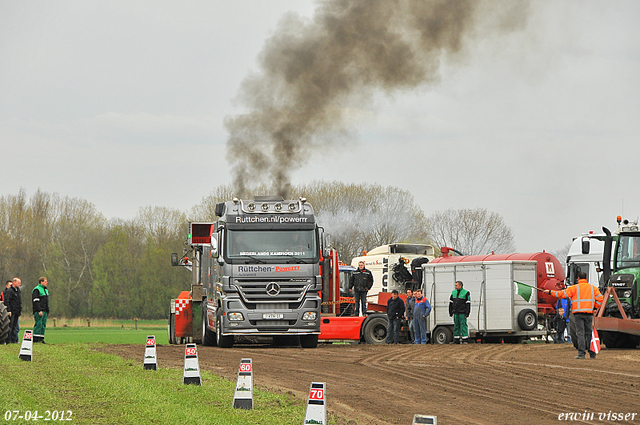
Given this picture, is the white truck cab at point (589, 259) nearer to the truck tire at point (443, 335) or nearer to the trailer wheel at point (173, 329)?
the truck tire at point (443, 335)

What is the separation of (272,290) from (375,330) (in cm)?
606

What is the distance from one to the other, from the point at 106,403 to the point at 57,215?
7826cm

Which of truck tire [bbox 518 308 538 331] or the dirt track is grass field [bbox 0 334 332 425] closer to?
the dirt track

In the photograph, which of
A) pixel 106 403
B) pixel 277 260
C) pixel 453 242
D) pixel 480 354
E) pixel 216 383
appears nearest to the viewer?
pixel 106 403

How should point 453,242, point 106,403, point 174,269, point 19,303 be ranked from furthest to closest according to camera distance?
point 174,269 < point 453,242 < point 19,303 < point 106,403

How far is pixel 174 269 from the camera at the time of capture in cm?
7931

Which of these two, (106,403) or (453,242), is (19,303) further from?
(453,242)

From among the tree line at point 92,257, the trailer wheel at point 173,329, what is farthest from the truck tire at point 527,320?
the tree line at point 92,257

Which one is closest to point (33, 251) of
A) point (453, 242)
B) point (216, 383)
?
point (453, 242)

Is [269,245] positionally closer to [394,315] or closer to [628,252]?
[394,315]

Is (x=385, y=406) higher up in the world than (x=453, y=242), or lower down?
lower down

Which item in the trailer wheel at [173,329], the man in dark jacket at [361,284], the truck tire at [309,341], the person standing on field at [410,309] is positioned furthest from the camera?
the man in dark jacket at [361,284]

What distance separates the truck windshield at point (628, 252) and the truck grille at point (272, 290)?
27.6 feet

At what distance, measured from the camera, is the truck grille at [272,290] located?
21.0 meters
